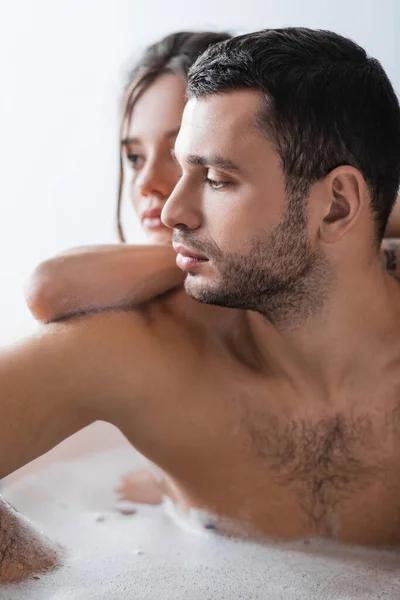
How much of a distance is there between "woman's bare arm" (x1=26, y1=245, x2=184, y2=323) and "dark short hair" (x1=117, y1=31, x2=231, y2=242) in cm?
59

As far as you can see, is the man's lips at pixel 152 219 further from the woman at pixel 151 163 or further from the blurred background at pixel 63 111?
the blurred background at pixel 63 111

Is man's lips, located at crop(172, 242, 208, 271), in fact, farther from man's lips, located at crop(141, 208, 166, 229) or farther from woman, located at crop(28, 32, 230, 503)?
man's lips, located at crop(141, 208, 166, 229)

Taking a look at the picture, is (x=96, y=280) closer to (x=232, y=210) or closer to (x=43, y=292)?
(x=43, y=292)

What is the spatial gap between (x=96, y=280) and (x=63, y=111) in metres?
Answer: 1.77

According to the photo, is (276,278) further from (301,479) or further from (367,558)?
(367,558)

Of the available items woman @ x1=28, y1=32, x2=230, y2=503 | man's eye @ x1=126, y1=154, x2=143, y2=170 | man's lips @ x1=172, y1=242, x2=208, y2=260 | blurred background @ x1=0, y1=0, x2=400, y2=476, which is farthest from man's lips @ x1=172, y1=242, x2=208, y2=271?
blurred background @ x1=0, y1=0, x2=400, y2=476

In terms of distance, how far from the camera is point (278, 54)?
116cm

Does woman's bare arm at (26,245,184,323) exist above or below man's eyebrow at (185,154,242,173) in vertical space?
below

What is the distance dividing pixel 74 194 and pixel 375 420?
1719 mm

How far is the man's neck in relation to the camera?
127 cm

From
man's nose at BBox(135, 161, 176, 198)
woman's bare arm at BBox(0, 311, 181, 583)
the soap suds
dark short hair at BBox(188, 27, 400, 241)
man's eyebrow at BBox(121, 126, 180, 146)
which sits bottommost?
the soap suds

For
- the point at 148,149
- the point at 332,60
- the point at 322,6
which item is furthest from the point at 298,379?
the point at 322,6

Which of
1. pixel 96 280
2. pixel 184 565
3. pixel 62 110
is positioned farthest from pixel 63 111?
pixel 184 565

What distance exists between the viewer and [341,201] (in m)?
1.21
